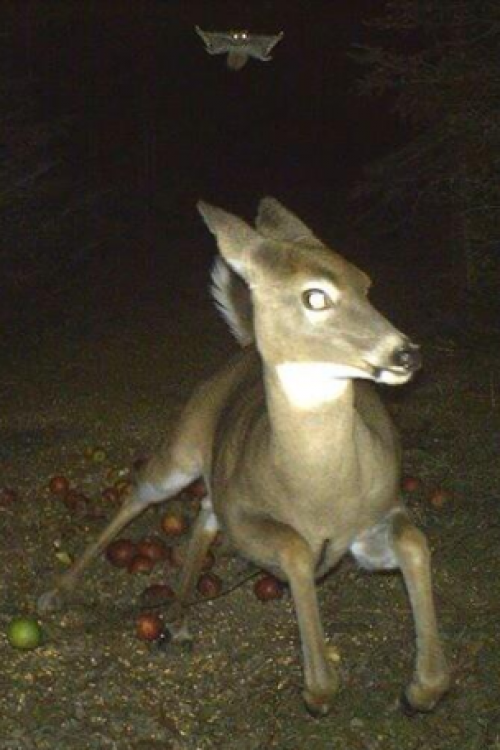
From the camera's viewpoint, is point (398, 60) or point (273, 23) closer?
point (398, 60)

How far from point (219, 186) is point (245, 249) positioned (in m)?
17.8

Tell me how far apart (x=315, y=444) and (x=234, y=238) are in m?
0.72

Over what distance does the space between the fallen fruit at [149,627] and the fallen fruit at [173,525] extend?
101 centimetres

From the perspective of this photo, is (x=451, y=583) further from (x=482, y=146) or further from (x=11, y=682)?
(x=482, y=146)

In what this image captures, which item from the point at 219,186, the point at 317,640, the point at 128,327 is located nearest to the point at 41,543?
the point at 317,640

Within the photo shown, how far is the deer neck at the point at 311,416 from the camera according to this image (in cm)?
389

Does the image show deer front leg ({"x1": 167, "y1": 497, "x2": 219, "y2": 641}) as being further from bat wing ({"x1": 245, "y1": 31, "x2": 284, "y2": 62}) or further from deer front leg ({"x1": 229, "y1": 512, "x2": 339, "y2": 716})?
bat wing ({"x1": 245, "y1": 31, "x2": 284, "y2": 62})

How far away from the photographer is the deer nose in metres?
3.61

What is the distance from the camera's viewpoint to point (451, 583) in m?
5.21

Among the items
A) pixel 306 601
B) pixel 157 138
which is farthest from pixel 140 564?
pixel 157 138

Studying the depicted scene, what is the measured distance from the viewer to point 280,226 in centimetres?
434

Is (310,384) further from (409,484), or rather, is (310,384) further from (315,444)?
(409,484)

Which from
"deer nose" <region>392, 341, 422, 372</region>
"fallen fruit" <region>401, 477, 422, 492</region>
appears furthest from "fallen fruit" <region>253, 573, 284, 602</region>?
"deer nose" <region>392, 341, 422, 372</region>

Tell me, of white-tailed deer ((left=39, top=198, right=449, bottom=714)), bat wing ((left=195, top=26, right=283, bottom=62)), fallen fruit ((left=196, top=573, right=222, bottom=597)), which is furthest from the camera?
bat wing ((left=195, top=26, right=283, bottom=62))
